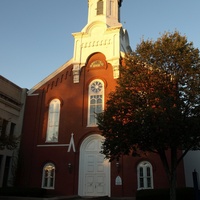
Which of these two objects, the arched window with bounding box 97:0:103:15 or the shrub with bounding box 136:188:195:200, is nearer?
the shrub with bounding box 136:188:195:200

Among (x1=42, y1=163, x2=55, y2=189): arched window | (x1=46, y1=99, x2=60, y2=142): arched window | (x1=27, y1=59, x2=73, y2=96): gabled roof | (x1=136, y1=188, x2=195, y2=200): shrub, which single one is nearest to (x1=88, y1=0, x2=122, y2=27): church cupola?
(x1=27, y1=59, x2=73, y2=96): gabled roof

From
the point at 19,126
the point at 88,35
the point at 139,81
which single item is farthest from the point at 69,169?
the point at 88,35

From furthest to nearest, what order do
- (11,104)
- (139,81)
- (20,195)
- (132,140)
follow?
1. (11,104)
2. (20,195)
3. (139,81)
4. (132,140)

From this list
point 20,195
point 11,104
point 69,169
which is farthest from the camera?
point 11,104

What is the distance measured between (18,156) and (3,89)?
20.6ft

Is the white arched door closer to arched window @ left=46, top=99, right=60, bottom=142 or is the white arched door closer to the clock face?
arched window @ left=46, top=99, right=60, bottom=142

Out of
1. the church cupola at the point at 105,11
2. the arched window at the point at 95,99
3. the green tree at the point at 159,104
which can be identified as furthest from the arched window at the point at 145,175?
the church cupola at the point at 105,11

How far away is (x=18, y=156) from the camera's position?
23922mm

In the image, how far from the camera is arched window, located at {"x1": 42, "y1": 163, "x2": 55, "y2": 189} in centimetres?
2292

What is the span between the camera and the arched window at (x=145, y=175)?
2119 cm

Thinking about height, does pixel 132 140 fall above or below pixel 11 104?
below

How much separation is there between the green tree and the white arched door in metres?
7.06

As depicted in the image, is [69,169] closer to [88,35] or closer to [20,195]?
[20,195]

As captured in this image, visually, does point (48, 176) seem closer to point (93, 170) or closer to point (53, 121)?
point (93, 170)
